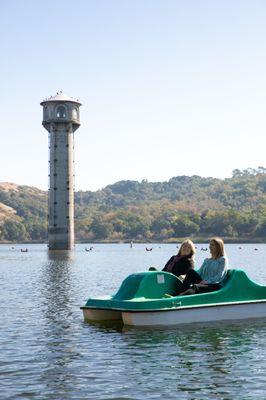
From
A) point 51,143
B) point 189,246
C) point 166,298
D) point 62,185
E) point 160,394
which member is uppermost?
point 51,143

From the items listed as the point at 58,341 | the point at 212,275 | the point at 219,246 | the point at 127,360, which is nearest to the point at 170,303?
the point at 212,275

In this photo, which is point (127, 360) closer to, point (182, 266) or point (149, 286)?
point (149, 286)

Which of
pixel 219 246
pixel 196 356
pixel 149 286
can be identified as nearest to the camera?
pixel 196 356

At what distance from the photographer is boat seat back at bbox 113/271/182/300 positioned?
1772cm

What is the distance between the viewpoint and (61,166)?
93625 mm

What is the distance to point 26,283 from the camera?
121 feet

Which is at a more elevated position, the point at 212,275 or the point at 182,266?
the point at 182,266

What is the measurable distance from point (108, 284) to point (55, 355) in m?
22.6

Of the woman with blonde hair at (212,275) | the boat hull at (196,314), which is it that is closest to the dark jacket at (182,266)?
the woman with blonde hair at (212,275)

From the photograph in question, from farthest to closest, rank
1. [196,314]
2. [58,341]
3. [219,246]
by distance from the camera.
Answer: [219,246]
[196,314]
[58,341]

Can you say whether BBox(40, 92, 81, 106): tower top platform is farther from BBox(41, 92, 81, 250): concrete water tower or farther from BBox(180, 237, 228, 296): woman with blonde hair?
BBox(180, 237, 228, 296): woman with blonde hair

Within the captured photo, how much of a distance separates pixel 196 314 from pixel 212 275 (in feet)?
4.64

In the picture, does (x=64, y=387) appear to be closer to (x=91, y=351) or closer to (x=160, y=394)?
(x=160, y=394)

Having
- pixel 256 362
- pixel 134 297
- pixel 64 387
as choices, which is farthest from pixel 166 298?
pixel 64 387
